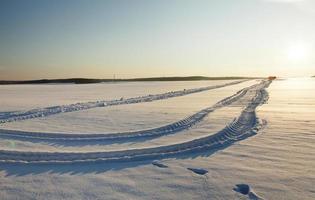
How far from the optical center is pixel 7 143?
23.6ft

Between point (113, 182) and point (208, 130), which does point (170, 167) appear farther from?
point (208, 130)

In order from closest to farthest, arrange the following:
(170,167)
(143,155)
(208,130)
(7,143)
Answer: (170,167) < (143,155) < (7,143) < (208,130)

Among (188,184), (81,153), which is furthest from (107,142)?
(188,184)

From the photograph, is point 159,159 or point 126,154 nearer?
point 159,159

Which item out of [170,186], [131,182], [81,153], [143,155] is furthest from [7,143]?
[170,186]

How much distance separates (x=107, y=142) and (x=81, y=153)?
115cm

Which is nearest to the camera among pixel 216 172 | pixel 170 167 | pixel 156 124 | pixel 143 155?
pixel 216 172

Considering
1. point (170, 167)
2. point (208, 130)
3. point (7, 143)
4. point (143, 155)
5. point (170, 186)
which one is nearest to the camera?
point (170, 186)

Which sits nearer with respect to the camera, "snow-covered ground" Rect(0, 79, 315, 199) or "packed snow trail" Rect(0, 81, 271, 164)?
"snow-covered ground" Rect(0, 79, 315, 199)

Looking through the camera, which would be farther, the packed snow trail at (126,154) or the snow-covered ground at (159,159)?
the packed snow trail at (126,154)

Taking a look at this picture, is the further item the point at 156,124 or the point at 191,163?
the point at 156,124

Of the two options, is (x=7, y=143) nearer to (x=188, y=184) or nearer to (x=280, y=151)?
(x=188, y=184)

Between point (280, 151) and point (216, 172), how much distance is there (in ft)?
6.04

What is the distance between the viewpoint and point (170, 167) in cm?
529
